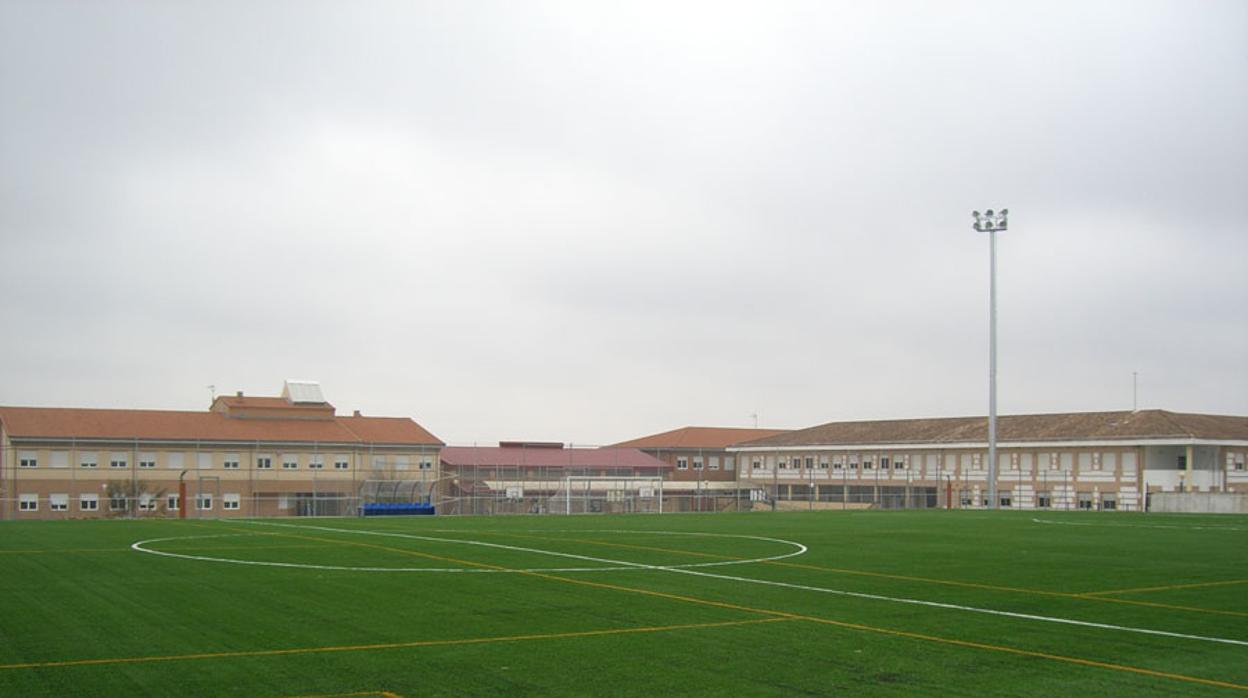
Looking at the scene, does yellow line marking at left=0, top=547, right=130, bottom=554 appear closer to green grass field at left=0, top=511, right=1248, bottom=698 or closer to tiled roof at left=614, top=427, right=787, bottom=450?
green grass field at left=0, top=511, right=1248, bottom=698

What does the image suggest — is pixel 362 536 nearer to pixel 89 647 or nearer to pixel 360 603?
pixel 360 603

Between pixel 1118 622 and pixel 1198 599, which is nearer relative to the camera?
pixel 1118 622

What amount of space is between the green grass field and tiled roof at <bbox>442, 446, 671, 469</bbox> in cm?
6602

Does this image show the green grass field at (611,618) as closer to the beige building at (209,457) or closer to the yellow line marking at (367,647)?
the yellow line marking at (367,647)

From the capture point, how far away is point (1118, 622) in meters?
15.4

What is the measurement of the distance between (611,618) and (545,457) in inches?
3279

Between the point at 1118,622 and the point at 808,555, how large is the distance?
36.6 feet

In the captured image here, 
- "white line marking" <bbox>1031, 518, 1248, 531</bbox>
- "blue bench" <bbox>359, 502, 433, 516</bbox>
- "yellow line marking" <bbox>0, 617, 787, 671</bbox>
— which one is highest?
"yellow line marking" <bbox>0, 617, 787, 671</bbox>

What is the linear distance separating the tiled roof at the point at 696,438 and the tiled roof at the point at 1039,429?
41.9 ft

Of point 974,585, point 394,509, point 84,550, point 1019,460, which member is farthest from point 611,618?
point 1019,460

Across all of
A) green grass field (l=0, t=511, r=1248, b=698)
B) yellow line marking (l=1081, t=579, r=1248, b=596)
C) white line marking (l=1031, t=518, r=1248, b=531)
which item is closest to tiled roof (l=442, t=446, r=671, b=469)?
white line marking (l=1031, t=518, r=1248, b=531)

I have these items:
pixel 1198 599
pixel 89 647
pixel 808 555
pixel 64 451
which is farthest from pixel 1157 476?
pixel 89 647

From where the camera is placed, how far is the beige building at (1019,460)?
74938mm

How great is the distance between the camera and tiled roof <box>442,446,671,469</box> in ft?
314
